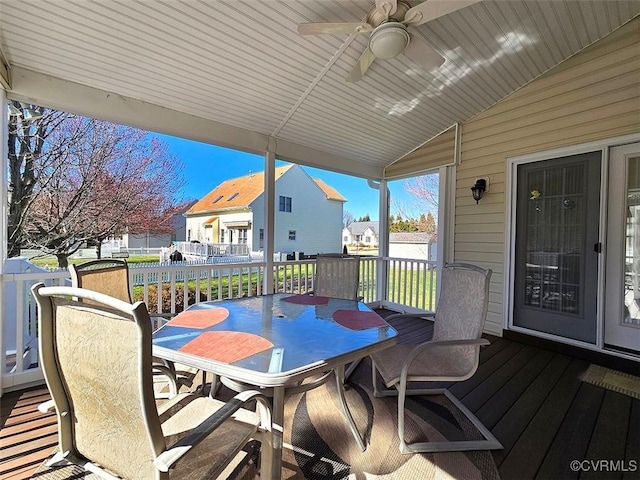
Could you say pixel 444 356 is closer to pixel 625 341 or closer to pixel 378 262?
pixel 625 341

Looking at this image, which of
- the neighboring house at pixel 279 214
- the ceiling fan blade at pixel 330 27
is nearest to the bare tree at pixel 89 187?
the neighboring house at pixel 279 214

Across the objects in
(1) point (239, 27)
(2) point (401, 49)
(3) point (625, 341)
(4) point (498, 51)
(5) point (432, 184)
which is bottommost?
(3) point (625, 341)

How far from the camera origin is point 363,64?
2564 mm

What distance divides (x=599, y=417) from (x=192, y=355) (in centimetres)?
287

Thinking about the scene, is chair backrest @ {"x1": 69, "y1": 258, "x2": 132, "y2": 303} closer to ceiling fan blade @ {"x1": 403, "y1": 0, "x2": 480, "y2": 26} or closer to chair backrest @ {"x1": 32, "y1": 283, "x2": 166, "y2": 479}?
chair backrest @ {"x1": 32, "y1": 283, "x2": 166, "y2": 479}

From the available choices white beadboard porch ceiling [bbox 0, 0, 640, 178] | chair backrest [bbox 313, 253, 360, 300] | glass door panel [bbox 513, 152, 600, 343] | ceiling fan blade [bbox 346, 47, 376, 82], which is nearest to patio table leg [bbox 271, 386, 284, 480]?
chair backrest [bbox 313, 253, 360, 300]

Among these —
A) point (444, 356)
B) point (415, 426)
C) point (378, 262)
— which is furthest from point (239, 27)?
point (378, 262)

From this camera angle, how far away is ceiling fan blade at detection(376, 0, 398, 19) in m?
1.96

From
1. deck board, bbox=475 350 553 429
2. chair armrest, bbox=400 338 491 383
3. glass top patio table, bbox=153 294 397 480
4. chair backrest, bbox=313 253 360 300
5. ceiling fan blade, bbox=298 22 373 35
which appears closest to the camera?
glass top patio table, bbox=153 294 397 480

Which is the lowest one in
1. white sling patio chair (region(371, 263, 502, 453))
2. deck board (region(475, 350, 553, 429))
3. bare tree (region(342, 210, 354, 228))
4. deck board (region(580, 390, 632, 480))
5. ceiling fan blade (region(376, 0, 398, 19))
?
deck board (region(475, 350, 553, 429))

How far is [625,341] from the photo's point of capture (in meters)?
3.07

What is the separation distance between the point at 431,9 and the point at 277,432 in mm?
2702

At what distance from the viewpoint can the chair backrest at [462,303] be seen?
2115 mm

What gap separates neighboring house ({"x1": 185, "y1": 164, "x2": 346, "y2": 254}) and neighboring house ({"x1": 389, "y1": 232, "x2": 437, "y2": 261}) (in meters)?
2.88
